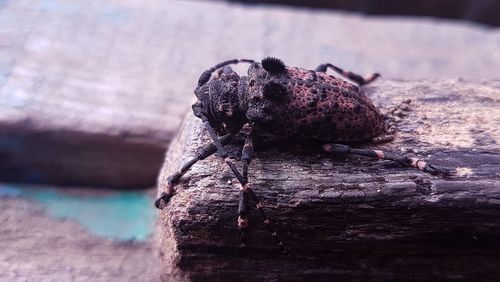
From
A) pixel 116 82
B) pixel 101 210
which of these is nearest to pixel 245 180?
pixel 101 210

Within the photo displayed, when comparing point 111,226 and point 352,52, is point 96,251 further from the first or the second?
point 352,52

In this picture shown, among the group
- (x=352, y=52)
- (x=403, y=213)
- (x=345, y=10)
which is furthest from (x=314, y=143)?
(x=345, y=10)

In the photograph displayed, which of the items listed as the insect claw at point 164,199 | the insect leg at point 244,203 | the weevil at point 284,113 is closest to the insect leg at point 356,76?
the weevil at point 284,113

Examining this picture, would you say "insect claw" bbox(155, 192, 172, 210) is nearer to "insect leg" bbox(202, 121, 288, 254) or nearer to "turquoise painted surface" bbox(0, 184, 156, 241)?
"insect leg" bbox(202, 121, 288, 254)

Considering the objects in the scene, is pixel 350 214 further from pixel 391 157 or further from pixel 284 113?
pixel 284 113

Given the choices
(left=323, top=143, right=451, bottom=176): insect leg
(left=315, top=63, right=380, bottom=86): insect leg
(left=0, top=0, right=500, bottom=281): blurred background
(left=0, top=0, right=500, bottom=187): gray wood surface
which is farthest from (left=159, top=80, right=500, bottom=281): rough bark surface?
(left=0, top=0, right=500, bottom=187): gray wood surface

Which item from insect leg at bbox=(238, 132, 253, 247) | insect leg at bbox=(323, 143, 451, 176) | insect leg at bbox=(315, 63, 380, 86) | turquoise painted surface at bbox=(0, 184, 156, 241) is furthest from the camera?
turquoise painted surface at bbox=(0, 184, 156, 241)
